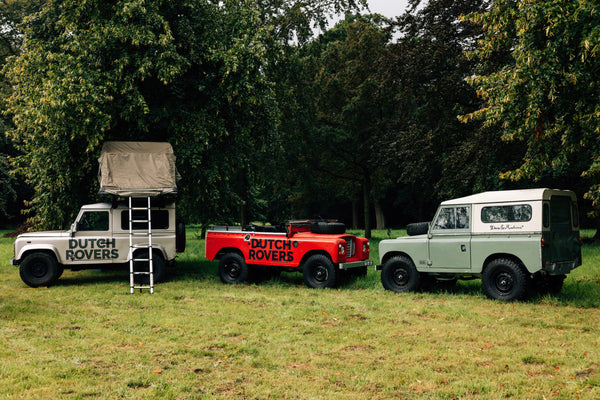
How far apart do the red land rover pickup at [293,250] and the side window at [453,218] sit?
2199mm

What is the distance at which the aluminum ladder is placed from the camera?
490 inches

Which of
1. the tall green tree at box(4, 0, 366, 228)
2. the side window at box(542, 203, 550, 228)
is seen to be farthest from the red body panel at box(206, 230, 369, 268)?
the side window at box(542, 203, 550, 228)

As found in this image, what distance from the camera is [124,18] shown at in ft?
43.8

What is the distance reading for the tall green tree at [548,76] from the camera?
30.6 feet

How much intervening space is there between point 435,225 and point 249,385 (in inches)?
278

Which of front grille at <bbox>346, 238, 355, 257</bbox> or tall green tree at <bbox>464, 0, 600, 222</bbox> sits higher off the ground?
tall green tree at <bbox>464, 0, 600, 222</bbox>

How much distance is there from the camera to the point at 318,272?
12469 millimetres

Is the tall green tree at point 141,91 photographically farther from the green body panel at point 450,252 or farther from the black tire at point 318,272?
the green body panel at point 450,252

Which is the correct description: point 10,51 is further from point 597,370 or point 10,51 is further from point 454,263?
point 597,370

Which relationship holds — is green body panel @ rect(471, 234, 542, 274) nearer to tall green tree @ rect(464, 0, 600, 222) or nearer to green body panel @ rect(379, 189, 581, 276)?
green body panel @ rect(379, 189, 581, 276)

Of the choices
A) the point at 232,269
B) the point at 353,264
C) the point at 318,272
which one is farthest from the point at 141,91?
the point at 353,264

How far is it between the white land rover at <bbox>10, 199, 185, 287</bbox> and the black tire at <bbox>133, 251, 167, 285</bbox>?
0.05 feet

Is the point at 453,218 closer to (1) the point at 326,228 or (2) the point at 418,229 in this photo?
(2) the point at 418,229

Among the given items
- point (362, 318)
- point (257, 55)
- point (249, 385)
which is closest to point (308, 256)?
point (362, 318)
